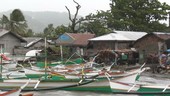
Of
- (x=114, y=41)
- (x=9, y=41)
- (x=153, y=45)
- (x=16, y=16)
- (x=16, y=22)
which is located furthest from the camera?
(x=16, y=22)

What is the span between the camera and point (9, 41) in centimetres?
4594

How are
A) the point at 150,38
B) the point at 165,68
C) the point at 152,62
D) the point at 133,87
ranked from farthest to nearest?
1. the point at 150,38
2. the point at 152,62
3. the point at 165,68
4. the point at 133,87

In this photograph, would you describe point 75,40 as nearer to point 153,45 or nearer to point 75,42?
point 75,42

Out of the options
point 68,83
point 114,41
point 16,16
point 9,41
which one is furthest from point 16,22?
point 68,83

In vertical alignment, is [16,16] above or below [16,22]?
above

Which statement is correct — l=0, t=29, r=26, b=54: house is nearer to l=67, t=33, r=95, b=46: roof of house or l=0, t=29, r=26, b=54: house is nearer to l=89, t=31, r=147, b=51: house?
l=67, t=33, r=95, b=46: roof of house

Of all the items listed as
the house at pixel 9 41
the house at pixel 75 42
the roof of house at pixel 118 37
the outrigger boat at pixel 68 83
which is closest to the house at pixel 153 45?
the roof of house at pixel 118 37

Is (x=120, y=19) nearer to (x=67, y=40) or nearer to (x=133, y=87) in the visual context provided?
(x=67, y=40)

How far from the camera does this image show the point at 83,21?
175 ft

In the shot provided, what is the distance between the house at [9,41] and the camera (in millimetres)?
45300

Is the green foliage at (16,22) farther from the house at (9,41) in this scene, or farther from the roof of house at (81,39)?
the roof of house at (81,39)

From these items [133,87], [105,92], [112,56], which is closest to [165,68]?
[112,56]

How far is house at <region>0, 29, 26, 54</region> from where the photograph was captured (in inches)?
1783

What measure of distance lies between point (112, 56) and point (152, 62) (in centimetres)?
350
